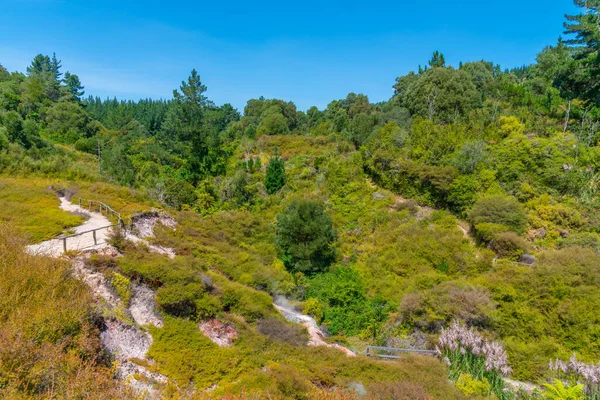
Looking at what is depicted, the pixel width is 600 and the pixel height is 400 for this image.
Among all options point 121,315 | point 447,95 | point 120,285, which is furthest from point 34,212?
point 447,95

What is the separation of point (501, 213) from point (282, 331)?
42.7ft

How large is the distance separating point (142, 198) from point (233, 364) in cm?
1704

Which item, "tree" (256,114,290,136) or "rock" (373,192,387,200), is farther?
"tree" (256,114,290,136)

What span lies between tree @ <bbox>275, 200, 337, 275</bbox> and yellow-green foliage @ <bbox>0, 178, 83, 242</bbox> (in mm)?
11029

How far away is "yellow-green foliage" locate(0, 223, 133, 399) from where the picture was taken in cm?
533

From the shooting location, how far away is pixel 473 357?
10.5 metres

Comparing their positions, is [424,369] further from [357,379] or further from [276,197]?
[276,197]

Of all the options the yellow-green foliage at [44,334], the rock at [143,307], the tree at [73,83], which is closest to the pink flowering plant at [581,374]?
the yellow-green foliage at [44,334]

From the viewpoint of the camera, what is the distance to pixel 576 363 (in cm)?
913

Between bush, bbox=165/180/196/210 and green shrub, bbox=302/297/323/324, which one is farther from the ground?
bush, bbox=165/180/196/210

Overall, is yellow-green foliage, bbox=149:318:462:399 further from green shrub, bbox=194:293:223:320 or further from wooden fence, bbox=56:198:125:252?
wooden fence, bbox=56:198:125:252

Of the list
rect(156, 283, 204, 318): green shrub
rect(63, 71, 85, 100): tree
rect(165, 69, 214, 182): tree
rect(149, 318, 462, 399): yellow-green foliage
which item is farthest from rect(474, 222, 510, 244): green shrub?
rect(63, 71, 85, 100): tree

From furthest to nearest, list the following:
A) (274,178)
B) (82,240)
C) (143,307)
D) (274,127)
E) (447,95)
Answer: (274,127), (274,178), (447,95), (82,240), (143,307)

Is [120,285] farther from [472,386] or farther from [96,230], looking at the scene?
[472,386]
